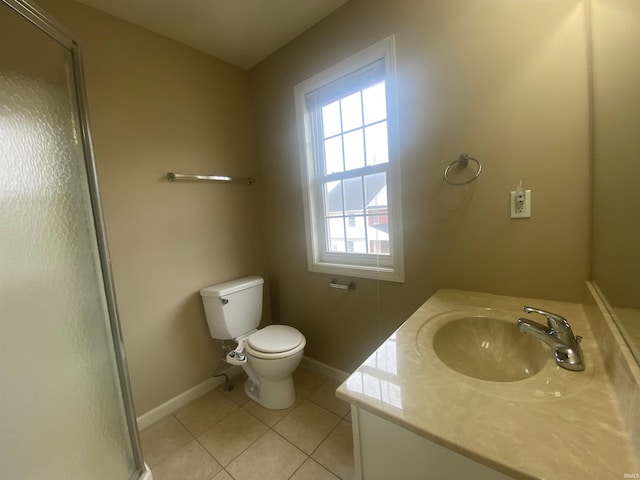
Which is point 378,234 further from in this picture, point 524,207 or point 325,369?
point 325,369

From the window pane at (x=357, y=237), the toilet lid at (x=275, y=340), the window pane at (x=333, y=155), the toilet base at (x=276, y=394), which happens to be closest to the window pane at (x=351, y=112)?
the window pane at (x=333, y=155)

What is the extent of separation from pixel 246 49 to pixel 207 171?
0.93 m

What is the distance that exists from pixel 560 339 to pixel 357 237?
1.13 m

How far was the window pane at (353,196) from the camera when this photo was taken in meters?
1.67

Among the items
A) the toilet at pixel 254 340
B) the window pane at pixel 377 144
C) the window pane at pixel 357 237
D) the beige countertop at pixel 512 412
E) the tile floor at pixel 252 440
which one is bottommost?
the tile floor at pixel 252 440

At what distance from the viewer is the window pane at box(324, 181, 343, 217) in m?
1.78

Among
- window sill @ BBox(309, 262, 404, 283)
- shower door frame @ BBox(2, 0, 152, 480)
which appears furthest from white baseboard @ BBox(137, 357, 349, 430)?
window sill @ BBox(309, 262, 404, 283)

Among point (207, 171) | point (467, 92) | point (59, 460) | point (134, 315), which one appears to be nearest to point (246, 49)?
point (207, 171)

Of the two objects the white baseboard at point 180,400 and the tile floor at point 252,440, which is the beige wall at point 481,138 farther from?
the white baseboard at point 180,400

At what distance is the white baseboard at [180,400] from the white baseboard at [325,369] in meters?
0.58

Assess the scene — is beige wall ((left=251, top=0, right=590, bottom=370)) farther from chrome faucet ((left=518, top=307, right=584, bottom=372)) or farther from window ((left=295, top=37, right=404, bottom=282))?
chrome faucet ((left=518, top=307, right=584, bottom=372))

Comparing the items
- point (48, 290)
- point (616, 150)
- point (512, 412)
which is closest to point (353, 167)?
point (616, 150)

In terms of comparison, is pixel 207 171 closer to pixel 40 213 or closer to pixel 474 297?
pixel 40 213

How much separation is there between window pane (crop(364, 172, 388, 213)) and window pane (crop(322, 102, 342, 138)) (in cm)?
43
